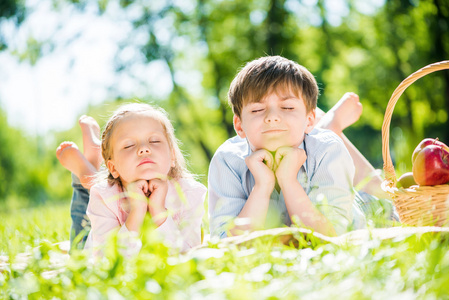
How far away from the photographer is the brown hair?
255cm

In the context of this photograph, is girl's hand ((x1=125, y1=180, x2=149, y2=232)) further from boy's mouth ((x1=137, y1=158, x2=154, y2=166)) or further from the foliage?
the foliage

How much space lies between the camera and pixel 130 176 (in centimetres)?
255

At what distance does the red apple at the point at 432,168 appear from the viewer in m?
2.68

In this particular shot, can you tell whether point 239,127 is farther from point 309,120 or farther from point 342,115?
point 342,115

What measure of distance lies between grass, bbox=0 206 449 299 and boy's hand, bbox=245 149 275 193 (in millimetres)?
763

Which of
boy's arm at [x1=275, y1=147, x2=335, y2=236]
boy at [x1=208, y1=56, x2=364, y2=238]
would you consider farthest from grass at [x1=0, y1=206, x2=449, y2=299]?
boy at [x1=208, y1=56, x2=364, y2=238]

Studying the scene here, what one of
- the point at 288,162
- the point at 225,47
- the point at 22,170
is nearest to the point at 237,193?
the point at 288,162

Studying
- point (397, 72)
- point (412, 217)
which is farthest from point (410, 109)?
point (412, 217)

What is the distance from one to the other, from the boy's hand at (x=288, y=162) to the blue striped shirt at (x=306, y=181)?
18 centimetres

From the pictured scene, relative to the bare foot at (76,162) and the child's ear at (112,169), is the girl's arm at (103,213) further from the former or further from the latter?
the bare foot at (76,162)

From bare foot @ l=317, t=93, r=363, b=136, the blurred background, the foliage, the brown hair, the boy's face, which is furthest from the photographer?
the foliage

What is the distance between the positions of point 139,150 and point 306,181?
38.5 inches

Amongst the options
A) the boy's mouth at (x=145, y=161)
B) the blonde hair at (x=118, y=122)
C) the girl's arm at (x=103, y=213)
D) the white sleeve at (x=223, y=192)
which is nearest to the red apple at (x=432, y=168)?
the white sleeve at (x=223, y=192)

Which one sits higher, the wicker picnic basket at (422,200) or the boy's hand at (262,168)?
the boy's hand at (262,168)
